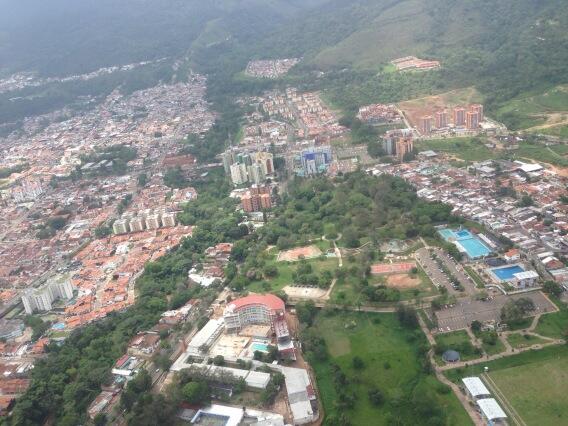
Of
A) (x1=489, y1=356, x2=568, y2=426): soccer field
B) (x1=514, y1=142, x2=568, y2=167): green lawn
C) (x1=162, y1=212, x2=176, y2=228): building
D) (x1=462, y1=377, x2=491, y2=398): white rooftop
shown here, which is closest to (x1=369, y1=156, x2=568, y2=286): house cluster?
(x1=514, y1=142, x2=568, y2=167): green lawn

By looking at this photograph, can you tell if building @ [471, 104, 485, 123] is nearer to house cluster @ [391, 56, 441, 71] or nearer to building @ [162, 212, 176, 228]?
house cluster @ [391, 56, 441, 71]

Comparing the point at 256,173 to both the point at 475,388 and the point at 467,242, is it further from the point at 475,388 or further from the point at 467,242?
the point at 475,388

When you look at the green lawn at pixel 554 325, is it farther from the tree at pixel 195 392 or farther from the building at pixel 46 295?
the building at pixel 46 295

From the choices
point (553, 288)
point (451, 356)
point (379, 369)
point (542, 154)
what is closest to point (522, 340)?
point (451, 356)

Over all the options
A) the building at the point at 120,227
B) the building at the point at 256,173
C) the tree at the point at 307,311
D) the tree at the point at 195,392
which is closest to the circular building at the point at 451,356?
the tree at the point at 307,311

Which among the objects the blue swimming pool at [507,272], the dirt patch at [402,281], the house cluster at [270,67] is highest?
the house cluster at [270,67]

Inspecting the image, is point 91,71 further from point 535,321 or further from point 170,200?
point 535,321
